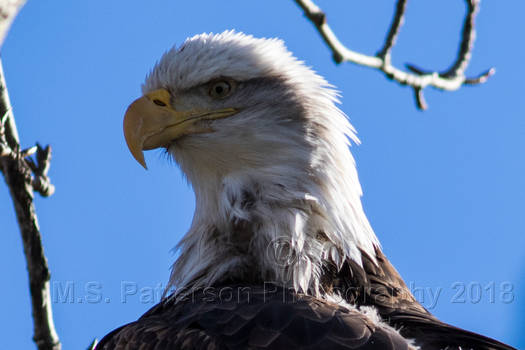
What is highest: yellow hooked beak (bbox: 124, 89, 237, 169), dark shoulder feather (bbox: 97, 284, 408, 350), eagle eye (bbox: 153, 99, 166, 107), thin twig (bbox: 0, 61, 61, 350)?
eagle eye (bbox: 153, 99, 166, 107)

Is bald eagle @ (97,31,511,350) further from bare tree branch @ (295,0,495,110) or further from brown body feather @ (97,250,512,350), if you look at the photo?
bare tree branch @ (295,0,495,110)

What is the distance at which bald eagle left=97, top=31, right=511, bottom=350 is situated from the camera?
11.4ft

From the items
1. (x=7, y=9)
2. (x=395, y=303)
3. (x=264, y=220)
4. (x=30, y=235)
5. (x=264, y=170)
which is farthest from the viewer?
(x=264, y=170)

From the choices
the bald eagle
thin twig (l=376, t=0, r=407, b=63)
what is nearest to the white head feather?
the bald eagle

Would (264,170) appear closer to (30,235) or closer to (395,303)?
(395,303)

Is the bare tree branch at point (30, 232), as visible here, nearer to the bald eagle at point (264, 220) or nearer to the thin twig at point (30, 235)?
the thin twig at point (30, 235)

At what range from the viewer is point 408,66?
408 cm

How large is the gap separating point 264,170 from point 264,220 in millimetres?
383

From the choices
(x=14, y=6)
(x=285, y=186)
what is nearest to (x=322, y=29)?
(x=285, y=186)

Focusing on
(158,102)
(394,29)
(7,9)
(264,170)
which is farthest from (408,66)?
(7,9)

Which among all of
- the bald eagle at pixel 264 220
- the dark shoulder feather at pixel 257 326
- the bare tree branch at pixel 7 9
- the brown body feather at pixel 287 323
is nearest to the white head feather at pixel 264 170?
the bald eagle at pixel 264 220

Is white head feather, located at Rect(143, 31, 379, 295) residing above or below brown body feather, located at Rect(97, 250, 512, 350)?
above

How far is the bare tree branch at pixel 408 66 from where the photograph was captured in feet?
11.3

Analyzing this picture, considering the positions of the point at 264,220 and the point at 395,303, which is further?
the point at 264,220
